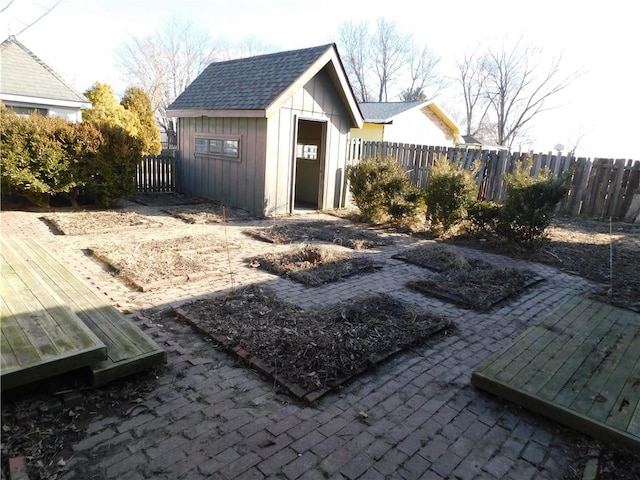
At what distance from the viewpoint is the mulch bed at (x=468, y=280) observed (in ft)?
16.8

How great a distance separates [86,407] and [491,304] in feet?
14.4

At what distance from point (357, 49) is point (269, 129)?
36914mm

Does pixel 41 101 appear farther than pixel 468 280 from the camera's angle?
Yes

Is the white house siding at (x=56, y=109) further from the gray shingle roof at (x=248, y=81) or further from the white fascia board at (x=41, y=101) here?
the gray shingle roof at (x=248, y=81)

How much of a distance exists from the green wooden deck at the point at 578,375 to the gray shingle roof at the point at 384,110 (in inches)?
767

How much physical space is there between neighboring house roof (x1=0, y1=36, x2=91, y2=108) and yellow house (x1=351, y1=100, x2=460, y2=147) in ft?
42.5

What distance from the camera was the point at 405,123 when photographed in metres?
24.3

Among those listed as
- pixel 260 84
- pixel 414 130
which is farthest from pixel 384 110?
pixel 260 84

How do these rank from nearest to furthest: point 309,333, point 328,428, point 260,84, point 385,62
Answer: point 328,428, point 309,333, point 260,84, point 385,62

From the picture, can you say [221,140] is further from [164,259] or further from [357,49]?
[357,49]

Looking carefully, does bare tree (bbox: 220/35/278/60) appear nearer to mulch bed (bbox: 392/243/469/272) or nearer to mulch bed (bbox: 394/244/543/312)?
mulch bed (bbox: 392/243/469/272)

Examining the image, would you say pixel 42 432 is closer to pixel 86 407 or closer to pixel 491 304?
pixel 86 407

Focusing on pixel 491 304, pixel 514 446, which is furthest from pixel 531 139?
pixel 514 446

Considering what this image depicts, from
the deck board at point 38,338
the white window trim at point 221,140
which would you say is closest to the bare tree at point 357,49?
the white window trim at point 221,140
